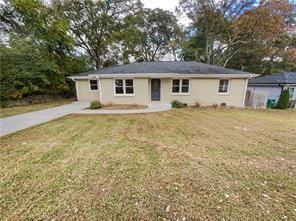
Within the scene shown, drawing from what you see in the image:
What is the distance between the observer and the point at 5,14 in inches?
425

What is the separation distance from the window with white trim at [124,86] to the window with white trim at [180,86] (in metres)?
3.36

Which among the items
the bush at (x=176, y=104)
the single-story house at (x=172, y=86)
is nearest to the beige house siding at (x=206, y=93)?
the single-story house at (x=172, y=86)

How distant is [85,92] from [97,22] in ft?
37.6

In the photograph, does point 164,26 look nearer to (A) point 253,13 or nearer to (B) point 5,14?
(A) point 253,13

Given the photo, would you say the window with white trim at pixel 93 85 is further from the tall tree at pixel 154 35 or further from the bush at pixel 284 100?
the bush at pixel 284 100

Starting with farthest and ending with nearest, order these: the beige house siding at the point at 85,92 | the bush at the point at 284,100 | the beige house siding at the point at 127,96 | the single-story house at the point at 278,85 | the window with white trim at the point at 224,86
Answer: the beige house siding at the point at 85,92, the single-story house at the point at 278,85, the bush at the point at 284,100, the window with white trim at the point at 224,86, the beige house siding at the point at 127,96

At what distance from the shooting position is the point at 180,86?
452 inches

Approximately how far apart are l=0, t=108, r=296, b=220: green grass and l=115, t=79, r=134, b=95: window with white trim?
20.7 ft

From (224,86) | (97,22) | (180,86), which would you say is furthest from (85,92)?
(224,86)

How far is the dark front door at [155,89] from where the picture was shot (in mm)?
11351

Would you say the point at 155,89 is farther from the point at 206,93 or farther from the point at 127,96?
the point at 206,93

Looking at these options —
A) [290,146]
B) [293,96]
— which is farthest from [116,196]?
[293,96]

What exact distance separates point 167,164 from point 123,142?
1.67 m

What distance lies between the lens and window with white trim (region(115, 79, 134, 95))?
1077 centimetres
